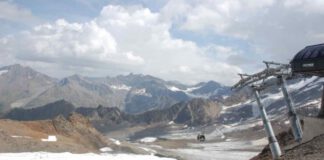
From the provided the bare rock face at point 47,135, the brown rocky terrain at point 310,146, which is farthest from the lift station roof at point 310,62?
the bare rock face at point 47,135

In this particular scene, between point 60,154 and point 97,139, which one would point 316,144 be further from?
point 97,139

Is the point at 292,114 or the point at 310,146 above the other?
the point at 292,114

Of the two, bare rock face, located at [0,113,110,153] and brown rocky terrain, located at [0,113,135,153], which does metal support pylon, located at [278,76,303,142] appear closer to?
bare rock face, located at [0,113,110,153]

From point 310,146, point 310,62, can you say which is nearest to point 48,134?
point 310,62

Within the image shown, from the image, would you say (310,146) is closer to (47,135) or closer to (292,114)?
(292,114)

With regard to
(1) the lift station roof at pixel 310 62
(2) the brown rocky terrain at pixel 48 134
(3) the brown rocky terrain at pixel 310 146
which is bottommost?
(3) the brown rocky terrain at pixel 310 146

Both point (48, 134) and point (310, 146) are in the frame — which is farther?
point (48, 134)

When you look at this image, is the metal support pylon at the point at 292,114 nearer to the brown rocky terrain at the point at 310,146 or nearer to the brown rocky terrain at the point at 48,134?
the brown rocky terrain at the point at 310,146

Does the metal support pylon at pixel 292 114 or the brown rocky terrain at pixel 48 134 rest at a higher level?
the brown rocky terrain at pixel 48 134

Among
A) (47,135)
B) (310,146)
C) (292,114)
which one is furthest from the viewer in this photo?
(47,135)

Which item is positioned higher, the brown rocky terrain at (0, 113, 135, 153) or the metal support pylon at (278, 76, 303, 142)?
the brown rocky terrain at (0, 113, 135, 153)

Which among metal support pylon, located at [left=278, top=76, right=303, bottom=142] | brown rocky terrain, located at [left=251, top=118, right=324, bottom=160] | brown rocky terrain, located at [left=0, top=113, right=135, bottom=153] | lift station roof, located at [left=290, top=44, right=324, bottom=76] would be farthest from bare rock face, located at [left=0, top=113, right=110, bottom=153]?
metal support pylon, located at [left=278, top=76, right=303, bottom=142]

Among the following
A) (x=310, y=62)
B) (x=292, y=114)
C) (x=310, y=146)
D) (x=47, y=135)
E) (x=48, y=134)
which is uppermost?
(x=48, y=134)

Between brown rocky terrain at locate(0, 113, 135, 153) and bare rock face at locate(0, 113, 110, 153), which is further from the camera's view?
brown rocky terrain at locate(0, 113, 135, 153)
